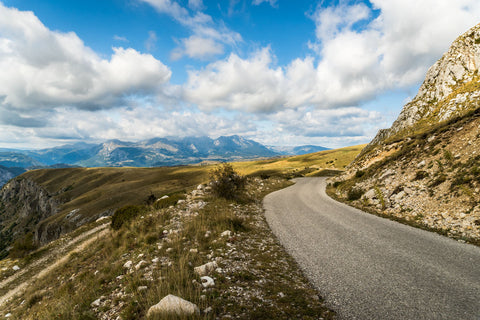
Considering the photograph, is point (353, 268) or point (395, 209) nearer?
point (353, 268)

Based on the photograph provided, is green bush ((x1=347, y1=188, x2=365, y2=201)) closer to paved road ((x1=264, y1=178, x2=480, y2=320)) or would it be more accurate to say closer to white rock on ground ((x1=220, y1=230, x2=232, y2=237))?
paved road ((x1=264, y1=178, x2=480, y2=320))

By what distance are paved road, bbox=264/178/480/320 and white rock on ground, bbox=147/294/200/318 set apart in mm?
3822

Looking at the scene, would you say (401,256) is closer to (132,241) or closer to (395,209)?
(395,209)

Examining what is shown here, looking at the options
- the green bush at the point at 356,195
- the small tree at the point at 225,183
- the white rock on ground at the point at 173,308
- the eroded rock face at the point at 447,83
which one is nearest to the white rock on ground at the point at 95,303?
the white rock on ground at the point at 173,308

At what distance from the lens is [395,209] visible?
15.1 m

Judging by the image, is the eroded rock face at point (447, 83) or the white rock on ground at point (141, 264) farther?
the eroded rock face at point (447, 83)

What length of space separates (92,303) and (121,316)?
1.99 m

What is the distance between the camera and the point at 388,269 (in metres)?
7.37

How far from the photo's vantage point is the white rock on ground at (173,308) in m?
4.27

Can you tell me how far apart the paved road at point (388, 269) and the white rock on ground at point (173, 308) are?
3.82 meters

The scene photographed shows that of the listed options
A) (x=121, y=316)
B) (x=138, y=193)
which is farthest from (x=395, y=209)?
(x=138, y=193)

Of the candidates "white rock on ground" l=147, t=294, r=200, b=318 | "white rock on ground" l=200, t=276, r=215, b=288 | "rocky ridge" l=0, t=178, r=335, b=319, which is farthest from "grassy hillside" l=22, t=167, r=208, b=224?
"white rock on ground" l=147, t=294, r=200, b=318

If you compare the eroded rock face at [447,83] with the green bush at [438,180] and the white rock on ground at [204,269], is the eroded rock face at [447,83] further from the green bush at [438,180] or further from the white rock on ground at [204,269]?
the white rock on ground at [204,269]

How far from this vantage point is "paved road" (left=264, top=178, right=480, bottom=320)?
5.27 metres
